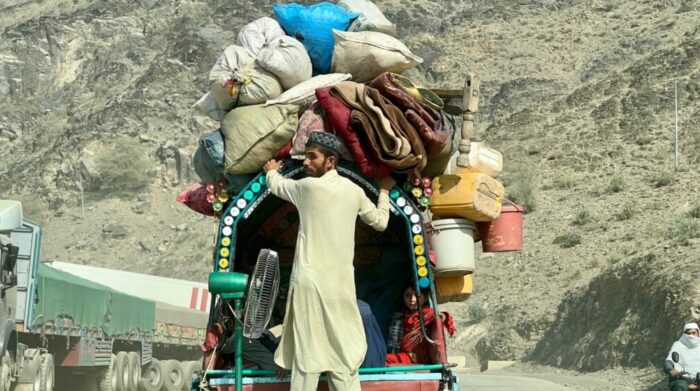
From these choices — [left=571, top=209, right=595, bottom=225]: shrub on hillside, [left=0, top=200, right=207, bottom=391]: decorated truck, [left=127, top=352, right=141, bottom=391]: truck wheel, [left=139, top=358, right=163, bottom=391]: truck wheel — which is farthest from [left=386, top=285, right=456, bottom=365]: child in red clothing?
[left=571, top=209, right=595, bottom=225]: shrub on hillside

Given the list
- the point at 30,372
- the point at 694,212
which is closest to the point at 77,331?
the point at 30,372

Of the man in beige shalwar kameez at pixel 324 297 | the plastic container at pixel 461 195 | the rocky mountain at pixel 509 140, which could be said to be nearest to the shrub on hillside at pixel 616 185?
the rocky mountain at pixel 509 140

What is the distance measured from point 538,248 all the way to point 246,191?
121 feet

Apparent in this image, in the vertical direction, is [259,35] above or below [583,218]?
below

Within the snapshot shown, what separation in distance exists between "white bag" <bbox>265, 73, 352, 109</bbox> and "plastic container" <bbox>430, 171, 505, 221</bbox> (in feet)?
3.32

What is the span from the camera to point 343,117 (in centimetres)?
843

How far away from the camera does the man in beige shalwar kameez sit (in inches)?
293

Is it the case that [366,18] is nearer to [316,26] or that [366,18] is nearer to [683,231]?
[316,26]

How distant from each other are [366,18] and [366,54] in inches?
27.4

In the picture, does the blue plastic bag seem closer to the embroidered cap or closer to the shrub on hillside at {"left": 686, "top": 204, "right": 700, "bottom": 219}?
the embroidered cap

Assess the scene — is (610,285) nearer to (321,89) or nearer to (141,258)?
(321,89)

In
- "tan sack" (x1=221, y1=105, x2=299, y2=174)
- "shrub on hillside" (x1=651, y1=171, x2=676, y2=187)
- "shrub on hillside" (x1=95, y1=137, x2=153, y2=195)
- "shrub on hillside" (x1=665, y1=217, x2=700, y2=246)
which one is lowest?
"tan sack" (x1=221, y1=105, x2=299, y2=174)

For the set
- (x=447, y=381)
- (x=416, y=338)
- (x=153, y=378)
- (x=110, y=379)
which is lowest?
(x=447, y=381)

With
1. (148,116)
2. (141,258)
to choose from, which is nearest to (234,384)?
(141,258)
